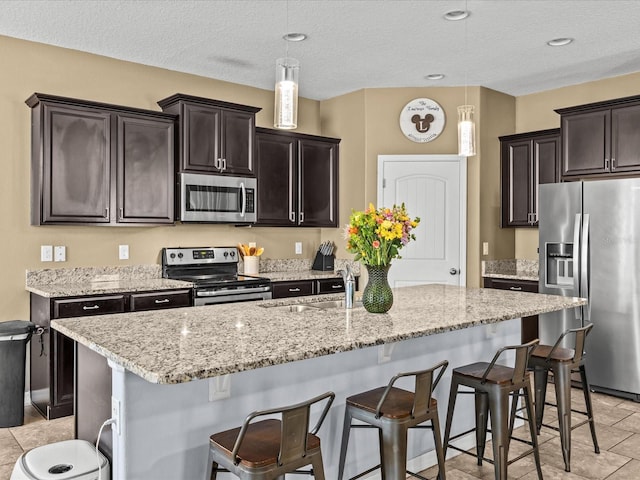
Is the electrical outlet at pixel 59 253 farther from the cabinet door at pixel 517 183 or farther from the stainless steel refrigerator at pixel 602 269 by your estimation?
the cabinet door at pixel 517 183

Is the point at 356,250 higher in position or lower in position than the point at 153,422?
higher

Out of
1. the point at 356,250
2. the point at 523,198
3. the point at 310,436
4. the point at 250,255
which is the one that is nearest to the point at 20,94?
the point at 250,255

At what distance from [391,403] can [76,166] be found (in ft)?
9.87

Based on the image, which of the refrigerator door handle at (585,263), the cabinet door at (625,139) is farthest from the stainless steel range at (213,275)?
the cabinet door at (625,139)

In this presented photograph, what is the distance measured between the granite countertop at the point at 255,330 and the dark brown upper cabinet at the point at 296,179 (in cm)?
208

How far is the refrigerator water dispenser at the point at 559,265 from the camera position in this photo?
4.54m

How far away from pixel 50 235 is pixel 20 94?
108 cm

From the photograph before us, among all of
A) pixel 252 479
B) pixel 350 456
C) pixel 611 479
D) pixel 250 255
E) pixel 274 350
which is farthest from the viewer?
pixel 250 255

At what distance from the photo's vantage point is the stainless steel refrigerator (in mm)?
4148

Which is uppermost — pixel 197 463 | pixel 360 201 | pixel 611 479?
pixel 360 201

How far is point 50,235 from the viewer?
423cm

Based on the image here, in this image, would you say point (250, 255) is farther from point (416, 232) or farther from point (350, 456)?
point (350, 456)

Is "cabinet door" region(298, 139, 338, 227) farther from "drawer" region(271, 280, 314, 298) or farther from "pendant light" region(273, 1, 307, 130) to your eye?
"pendant light" region(273, 1, 307, 130)

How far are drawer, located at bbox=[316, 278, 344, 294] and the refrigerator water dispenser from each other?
1.86 metres
